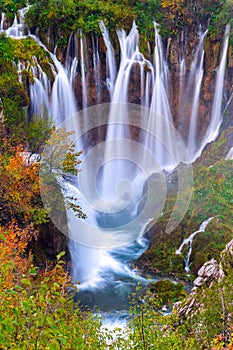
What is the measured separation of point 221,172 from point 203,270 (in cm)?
807

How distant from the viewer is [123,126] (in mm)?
22953

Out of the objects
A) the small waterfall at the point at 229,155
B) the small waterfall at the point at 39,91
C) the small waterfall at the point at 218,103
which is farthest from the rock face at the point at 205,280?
the small waterfall at the point at 218,103

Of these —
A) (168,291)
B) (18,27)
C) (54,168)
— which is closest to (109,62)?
(18,27)

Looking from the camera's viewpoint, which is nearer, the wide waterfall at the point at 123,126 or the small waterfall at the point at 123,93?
the wide waterfall at the point at 123,126

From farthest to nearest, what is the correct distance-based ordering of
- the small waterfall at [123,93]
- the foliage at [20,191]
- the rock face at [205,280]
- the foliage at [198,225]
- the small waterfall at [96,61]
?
1. the small waterfall at [96,61]
2. the small waterfall at [123,93]
3. the foliage at [198,225]
4. the foliage at [20,191]
5. the rock face at [205,280]

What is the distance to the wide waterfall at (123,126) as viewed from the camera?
17156mm

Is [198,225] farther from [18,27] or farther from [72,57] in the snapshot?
[18,27]

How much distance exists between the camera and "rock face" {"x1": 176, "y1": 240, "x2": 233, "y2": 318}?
990cm

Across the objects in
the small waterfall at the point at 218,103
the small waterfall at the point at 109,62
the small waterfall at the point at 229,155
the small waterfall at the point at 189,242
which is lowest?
the small waterfall at the point at 189,242

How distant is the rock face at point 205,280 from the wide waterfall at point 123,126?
5126mm

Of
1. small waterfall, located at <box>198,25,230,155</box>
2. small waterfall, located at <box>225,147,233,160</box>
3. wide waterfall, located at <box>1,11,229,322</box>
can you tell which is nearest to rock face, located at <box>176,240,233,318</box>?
wide waterfall, located at <box>1,11,229,322</box>

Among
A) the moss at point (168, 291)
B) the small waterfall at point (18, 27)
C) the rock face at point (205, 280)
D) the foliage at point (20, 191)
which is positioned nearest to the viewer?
the rock face at point (205, 280)

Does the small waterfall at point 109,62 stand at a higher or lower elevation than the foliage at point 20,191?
higher

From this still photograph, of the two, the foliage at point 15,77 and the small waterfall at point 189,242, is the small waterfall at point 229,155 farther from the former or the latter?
the foliage at point 15,77
